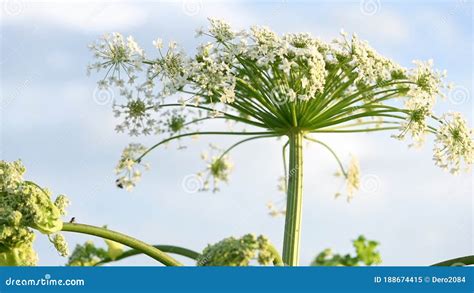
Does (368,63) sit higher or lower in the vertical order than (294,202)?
higher

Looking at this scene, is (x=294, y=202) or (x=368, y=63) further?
(x=294, y=202)

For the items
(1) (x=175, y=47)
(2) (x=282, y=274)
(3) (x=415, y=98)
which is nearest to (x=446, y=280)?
(2) (x=282, y=274)

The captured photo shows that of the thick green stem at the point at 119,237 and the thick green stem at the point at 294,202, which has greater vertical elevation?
the thick green stem at the point at 294,202

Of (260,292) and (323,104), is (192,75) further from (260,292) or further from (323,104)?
(260,292)

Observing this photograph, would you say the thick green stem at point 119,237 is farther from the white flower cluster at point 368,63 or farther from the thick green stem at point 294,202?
the white flower cluster at point 368,63

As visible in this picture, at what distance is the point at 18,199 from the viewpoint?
3.21 m

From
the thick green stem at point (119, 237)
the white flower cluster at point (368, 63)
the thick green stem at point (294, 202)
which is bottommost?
the thick green stem at point (119, 237)

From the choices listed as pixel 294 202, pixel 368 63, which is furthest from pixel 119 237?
pixel 368 63

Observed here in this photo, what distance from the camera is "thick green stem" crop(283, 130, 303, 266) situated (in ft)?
14.2

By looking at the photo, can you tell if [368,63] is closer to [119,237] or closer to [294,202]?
[294,202]

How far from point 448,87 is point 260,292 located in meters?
2.49

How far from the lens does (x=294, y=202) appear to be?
447 centimetres

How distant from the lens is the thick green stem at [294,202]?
14.2 feet

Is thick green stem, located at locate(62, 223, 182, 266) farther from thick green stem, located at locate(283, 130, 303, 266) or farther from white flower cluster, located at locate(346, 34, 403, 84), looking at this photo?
white flower cluster, located at locate(346, 34, 403, 84)
